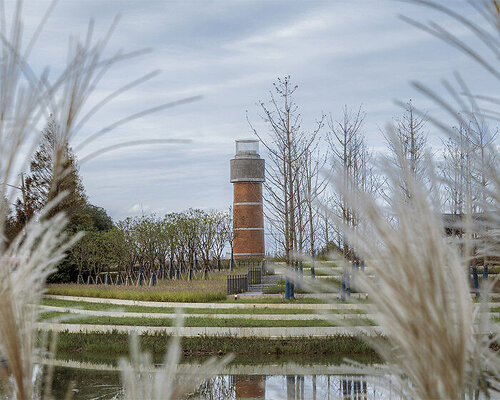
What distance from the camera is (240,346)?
11.3 metres

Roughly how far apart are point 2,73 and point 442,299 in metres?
0.97

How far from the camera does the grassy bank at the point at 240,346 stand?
436 inches

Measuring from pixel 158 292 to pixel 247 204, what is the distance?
54.4 ft

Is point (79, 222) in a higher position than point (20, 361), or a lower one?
higher

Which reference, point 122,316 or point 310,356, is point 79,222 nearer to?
point 122,316

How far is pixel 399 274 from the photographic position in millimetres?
1021

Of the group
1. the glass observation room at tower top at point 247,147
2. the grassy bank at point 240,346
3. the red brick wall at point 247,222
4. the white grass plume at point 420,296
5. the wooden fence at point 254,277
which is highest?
the glass observation room at tower top at point 247,147

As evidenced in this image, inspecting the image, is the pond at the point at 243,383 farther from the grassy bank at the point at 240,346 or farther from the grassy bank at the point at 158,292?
the grassy bank at the point at 158,292

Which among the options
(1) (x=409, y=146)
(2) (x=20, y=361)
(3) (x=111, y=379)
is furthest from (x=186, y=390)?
(1) (x=409, y=146)

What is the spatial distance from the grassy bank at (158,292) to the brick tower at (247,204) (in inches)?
519

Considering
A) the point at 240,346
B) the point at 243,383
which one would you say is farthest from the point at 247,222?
the point at 243,383

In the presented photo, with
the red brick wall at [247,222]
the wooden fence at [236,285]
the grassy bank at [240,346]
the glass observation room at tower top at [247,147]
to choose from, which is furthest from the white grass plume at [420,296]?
the glass observation room at tower top at [247,147]

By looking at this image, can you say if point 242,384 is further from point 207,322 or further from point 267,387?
point 207,322

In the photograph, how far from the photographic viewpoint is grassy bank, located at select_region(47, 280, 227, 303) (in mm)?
18234
